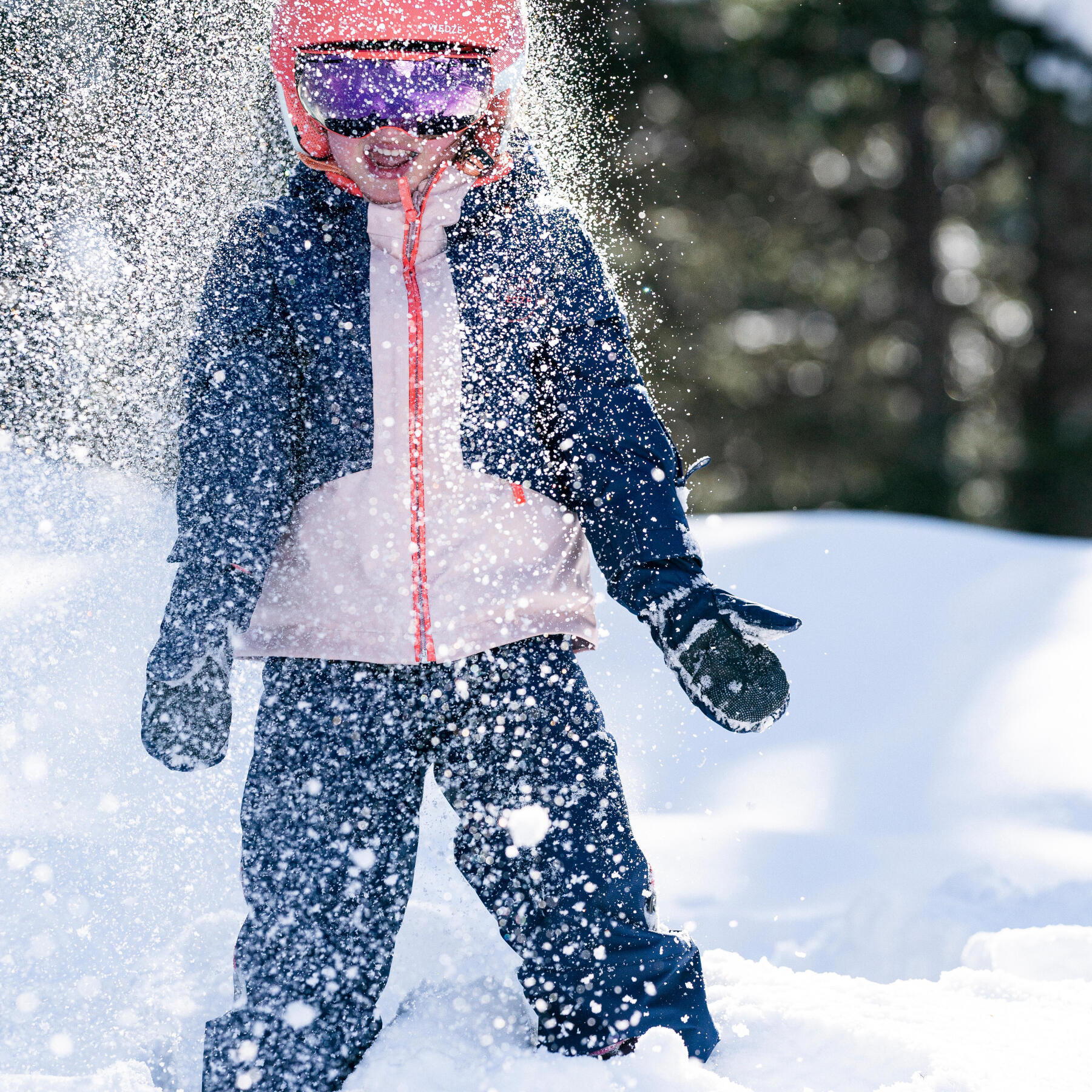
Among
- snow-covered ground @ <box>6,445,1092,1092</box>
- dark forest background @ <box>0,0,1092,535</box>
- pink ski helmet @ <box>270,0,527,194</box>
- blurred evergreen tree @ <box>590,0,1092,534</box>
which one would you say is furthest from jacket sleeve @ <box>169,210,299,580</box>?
blurred evergreen tree @ <box>590,0,1092,534</box>

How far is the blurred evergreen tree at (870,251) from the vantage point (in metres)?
11.2

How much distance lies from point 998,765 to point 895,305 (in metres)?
12.1

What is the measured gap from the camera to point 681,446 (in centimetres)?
1228

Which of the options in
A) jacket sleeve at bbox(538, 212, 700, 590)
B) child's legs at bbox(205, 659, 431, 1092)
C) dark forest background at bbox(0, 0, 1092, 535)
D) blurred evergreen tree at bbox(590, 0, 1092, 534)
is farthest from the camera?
blurred evergreen tree at bbox(590, 0, 1092, 534)

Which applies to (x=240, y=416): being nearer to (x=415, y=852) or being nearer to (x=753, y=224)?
(x=415, y=852)

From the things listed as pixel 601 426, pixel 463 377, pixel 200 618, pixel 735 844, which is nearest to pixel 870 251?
pixel 735 844

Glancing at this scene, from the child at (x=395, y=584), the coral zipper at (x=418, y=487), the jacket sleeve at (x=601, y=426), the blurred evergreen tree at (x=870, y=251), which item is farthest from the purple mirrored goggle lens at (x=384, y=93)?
the blurred evergreen tree at (x=870, y=251)

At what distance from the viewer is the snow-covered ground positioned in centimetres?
212

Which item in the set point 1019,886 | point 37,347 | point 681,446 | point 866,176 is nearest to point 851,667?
point 1019,886

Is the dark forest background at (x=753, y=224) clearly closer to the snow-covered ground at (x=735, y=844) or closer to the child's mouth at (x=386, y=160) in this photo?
the snow-covered ground at (x=735, y=844)

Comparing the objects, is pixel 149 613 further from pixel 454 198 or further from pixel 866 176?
pixel 866 176

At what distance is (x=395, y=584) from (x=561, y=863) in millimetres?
487

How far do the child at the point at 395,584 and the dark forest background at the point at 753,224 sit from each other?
1.90m

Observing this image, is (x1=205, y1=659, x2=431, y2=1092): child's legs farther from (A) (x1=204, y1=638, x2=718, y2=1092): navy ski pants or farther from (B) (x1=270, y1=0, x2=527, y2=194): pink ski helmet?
(B) (x1=270, y1=0, x2=527, y2=194): pink ski helmet
